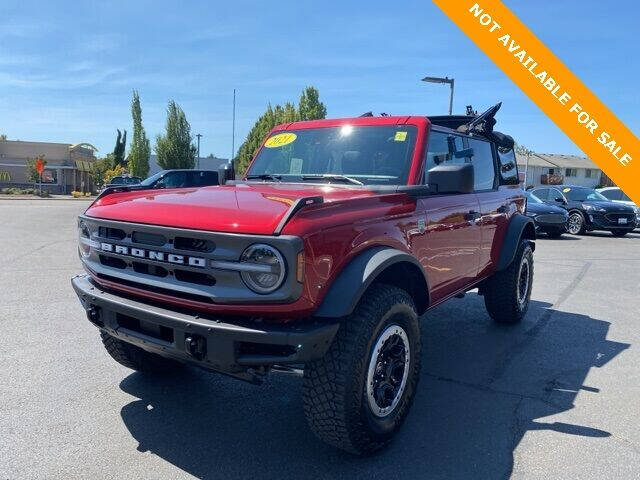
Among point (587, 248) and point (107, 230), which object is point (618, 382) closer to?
point (107, 230)

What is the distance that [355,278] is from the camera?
2.72 metres

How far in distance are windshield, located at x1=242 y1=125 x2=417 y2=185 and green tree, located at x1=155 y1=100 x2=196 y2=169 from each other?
161 feet

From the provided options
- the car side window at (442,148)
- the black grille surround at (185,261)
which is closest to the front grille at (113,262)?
the black grille surround at (185,261)

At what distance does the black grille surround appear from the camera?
2.49 meters

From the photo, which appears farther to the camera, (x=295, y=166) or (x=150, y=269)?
(x=295, y=166)

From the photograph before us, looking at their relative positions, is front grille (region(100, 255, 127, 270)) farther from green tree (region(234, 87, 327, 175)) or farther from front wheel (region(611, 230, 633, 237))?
green tree (region(234, 87, 327, 175))

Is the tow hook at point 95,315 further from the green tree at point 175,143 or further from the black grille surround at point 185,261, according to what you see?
the green tree at point 175,143

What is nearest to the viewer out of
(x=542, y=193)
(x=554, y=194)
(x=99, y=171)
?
(x=554, y=194)

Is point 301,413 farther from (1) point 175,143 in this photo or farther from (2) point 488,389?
(1) point 175,143

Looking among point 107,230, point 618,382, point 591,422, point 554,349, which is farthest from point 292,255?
point 554,349

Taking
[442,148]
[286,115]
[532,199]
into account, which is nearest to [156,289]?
[442,148]

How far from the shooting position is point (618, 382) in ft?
13.8

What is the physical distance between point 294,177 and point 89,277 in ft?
5.47

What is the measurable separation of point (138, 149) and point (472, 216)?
51652 millimetres
